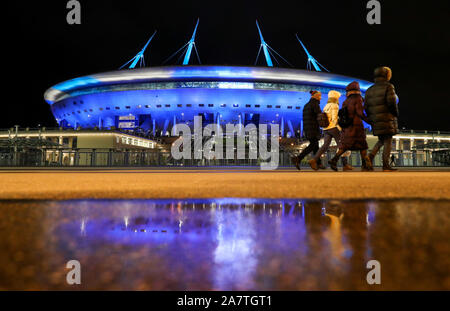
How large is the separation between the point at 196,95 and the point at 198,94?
14.6 inches

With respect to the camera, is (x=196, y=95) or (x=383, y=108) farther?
(x=196, y=95)

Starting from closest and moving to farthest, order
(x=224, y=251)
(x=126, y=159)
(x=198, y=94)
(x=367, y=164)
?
(x=224, y=251) < (x=367, y=164) < (x=126, y=159) < (x=198, y=94)

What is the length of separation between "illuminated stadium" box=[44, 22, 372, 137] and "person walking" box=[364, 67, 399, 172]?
1511 inches

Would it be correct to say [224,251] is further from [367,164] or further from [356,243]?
[367,164]

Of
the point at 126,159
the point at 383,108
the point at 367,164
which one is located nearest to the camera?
the point at 383,108

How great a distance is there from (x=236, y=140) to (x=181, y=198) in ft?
95.2

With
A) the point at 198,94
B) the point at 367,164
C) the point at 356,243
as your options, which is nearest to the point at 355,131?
the point at 367,164

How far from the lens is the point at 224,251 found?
1.72 feet

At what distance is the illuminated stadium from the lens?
43344 mm

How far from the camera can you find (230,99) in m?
44.2

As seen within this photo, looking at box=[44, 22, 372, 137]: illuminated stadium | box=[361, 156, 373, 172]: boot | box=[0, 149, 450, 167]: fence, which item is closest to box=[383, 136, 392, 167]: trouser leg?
box=[361, 156, 373, 172]: boot

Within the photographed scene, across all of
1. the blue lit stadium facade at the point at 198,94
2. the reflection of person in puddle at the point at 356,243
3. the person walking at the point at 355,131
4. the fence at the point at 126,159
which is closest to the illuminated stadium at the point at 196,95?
the blue lit stadium facade at the point at 198,94

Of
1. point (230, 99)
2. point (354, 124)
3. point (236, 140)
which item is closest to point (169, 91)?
point (230, 99)

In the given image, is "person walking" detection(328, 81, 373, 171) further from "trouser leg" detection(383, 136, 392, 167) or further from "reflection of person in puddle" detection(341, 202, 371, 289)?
"reflection of person in puddle" detection(341, 202, 371, 289)
